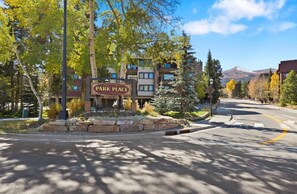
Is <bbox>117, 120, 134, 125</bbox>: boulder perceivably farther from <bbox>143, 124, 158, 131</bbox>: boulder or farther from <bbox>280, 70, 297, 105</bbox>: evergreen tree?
<bbox>280, 70, 297, 105</bbox>: evergreen tree

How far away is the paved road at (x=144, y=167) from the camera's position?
15.9 ft

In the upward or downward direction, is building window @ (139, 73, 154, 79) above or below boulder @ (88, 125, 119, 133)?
above

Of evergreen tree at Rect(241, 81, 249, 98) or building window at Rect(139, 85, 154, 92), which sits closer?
building window at Rect(139, 85, 154, 92)

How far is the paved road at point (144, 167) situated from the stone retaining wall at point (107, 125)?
2.14m

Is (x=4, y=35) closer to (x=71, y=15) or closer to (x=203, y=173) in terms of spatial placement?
(x=71, y=15)

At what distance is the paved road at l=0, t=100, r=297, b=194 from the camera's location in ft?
15.9

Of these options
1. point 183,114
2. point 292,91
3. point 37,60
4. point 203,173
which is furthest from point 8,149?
point 292,91

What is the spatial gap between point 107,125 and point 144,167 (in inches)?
247

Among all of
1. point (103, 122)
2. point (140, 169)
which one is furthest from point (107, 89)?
point (140, 169)

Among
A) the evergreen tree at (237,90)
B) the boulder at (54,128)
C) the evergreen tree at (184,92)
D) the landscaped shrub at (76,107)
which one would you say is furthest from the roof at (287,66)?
the boulder at (54,128)

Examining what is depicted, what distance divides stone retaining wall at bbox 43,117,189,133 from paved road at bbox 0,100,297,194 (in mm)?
Answer: 2143

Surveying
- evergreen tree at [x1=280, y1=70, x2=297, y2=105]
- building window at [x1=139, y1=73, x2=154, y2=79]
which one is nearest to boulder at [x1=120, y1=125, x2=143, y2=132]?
building window at [x1=139, y1=73, x2=154, y2=79]

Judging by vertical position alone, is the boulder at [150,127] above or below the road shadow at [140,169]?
above

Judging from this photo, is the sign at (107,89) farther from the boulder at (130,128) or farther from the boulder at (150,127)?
the boulder at (150,127)
